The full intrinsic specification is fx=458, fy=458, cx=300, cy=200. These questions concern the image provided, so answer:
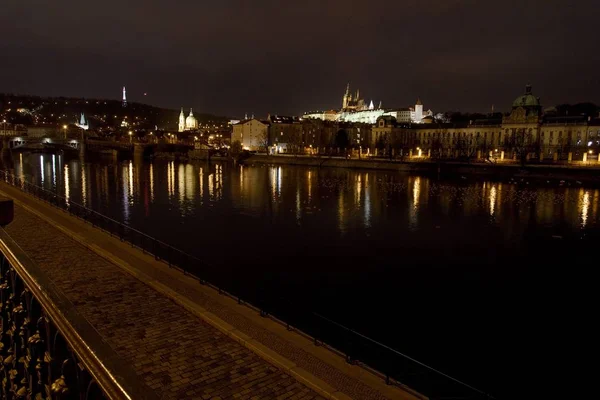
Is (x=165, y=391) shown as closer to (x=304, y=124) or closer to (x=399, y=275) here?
(x=399, y=275)

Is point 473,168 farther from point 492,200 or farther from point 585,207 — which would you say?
point 585,207

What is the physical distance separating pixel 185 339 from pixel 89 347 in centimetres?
815

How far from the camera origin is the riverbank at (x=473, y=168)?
6612cm

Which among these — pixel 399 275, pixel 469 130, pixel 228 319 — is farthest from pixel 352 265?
pixel 469 130

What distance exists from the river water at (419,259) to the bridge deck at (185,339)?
15.0 feet

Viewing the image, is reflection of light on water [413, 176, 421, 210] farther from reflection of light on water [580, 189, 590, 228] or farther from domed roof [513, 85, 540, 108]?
domed roof [513, 85, 540, 108]

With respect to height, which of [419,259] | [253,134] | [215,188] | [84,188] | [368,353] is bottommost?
[368,353]

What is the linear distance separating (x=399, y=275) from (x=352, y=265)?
2.33m

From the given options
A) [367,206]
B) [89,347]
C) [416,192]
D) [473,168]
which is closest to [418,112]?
[473,168]

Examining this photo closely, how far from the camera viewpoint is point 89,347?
6.52 feet

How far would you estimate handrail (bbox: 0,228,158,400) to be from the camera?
1815mm

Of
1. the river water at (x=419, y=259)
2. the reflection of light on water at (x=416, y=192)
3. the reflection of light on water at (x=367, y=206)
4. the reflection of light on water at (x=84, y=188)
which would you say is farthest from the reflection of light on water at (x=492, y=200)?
the reflection of light on water at (x=84, y=188)

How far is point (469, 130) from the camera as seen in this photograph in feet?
387

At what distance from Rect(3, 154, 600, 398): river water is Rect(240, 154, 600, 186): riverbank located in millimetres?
20327
